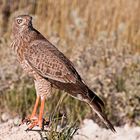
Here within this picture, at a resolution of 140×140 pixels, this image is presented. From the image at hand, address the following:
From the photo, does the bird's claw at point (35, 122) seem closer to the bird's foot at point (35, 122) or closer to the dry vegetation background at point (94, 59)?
the bird's foot at point (35, 122)

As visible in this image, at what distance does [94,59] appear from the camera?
28.0ft

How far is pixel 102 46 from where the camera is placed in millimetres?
8672

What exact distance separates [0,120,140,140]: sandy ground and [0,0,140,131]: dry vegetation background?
266 millimetres

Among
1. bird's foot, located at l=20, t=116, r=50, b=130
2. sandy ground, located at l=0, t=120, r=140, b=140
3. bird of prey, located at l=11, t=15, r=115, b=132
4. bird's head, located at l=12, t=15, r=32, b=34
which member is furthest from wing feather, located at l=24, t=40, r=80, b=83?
sandy ground, located at l=0, t=120, r=140, b=140

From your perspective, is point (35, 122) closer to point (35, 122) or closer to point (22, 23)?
point (35, 122)

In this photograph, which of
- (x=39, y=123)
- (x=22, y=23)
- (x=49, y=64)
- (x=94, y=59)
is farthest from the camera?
(x=94, y=59)

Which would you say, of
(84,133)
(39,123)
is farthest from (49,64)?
(84,133)

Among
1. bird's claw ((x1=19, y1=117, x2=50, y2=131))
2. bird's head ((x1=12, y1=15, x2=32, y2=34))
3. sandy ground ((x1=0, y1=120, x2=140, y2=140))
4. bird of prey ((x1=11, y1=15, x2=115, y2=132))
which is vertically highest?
bird's head ((x1=12, y1=15, x2=32, y2=34))

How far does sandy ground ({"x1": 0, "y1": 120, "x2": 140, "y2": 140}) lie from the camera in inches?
223

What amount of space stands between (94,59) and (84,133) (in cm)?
226

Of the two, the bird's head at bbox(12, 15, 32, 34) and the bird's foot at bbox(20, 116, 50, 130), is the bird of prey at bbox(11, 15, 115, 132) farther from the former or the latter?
the bird's head at bbox(12, 15, 32, 34)

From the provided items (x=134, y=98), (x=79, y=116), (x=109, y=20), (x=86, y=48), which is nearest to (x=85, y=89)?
(x=79, y=116)

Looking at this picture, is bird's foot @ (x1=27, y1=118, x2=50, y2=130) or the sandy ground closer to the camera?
the sandy ground

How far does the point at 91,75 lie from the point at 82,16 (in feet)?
10.5
